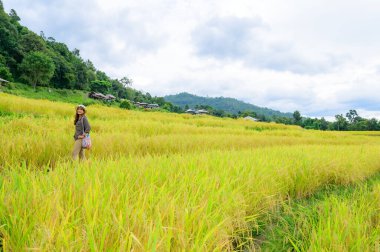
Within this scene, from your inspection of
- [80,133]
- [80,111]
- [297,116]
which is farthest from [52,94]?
[297,116]

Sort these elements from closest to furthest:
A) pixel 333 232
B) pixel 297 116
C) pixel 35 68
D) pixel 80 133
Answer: pixel 333 232 < pixel 80 133 < pixel 35 68 < pixel 297 116

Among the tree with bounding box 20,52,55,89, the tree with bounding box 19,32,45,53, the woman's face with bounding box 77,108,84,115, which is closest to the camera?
the woman's face with bounding box 77,108,84,115

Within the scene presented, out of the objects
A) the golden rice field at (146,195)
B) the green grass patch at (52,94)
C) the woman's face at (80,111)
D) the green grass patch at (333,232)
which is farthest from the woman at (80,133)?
the green grass patch at (52,94)

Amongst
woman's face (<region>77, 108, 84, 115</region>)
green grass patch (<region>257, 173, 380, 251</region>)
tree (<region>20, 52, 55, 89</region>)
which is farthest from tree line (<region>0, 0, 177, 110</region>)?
green grass patch (<region>257, 173, 380, 251</region>)

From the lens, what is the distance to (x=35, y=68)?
41.4m

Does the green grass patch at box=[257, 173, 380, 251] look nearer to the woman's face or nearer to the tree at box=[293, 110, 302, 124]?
the woman's face

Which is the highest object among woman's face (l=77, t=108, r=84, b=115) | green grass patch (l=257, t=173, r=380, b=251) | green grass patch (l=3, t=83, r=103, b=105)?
green grass patch (l=3, t=83, r=103, b=105)

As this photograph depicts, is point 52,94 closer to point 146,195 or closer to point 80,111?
point 80,111

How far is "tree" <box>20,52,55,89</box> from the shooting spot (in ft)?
136

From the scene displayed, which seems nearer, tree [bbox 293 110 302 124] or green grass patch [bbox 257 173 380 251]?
green grass patch [bbox 257 173 380 251]

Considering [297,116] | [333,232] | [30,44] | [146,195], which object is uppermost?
[30,44]

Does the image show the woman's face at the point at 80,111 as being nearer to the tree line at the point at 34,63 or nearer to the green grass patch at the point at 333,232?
the green grass patch at the point at 333,232

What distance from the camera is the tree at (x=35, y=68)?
41531mm

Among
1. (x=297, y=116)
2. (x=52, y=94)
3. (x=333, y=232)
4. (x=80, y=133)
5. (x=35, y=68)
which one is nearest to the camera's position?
(x=333, y=232)
